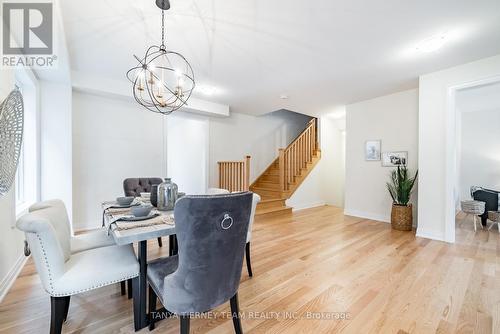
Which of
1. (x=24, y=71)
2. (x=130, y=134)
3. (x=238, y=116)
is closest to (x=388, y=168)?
(x=238, y=116)

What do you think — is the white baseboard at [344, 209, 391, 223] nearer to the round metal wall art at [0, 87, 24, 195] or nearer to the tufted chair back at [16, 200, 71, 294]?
the tufted chair back at [16, 200, 71, 294]

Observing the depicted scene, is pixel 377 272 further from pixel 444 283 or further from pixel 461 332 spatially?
pixel 461 332

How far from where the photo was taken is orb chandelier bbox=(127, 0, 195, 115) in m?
2.01

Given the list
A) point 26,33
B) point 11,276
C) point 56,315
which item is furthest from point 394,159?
point 11,276

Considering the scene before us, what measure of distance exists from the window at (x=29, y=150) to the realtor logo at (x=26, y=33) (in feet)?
1.72

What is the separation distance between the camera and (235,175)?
16.7 feet

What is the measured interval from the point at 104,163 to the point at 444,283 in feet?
16.3

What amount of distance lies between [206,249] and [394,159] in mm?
4421

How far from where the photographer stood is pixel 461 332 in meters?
1.48

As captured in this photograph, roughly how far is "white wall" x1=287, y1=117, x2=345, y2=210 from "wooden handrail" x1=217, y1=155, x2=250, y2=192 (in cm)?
168

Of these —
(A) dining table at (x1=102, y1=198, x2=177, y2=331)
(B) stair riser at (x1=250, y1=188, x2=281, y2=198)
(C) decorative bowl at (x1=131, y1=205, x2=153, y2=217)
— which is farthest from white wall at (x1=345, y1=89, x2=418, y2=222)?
(C) decorative bowl at (x1=131, y1=205, x2=153, y2=217)

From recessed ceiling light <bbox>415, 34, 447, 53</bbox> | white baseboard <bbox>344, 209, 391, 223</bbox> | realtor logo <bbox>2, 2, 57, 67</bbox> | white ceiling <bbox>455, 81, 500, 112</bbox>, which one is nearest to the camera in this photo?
realtor logo <bbox>2, 2, 57, 67</bbox>

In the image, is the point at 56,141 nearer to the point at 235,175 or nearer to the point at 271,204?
the point at 235,175

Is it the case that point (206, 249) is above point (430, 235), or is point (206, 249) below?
above
